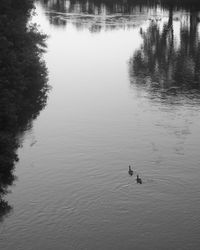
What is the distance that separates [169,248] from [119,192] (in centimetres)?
847

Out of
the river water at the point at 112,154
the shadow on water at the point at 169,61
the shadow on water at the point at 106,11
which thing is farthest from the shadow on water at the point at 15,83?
the shadow on water at the point at 106,11

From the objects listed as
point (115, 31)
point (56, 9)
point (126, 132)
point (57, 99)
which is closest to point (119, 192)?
point (126, 132)

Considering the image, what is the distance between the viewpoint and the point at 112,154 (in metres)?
48.5

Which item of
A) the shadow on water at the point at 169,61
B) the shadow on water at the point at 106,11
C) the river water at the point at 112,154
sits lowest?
the river water at the point at 112,154

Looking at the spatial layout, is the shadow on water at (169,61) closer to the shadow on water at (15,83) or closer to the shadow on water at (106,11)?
the shadow on water at (106,11)

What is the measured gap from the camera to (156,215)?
123 ft

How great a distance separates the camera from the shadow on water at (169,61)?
70.9m

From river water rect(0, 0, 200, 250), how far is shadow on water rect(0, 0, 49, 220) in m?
1.10

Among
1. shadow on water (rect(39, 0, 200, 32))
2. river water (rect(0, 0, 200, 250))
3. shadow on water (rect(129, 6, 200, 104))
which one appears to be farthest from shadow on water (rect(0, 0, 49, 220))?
shadow on water (rect(39, 0, 200, 32))

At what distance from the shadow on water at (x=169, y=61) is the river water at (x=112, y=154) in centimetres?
19

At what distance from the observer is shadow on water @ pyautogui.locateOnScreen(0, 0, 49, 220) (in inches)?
1714

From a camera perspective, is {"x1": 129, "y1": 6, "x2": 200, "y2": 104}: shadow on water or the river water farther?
{"x1": 129, "y1": 6, "x2": 200, "y2": 104}: shadow on water

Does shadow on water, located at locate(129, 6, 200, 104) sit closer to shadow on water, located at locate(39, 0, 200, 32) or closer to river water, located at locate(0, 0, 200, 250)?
river water, located at locate(0, 0, 200, 250)

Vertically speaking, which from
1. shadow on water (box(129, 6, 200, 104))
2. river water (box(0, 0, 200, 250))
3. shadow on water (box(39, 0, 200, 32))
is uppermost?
shadow on water (box(39, 0, 200, 32))
